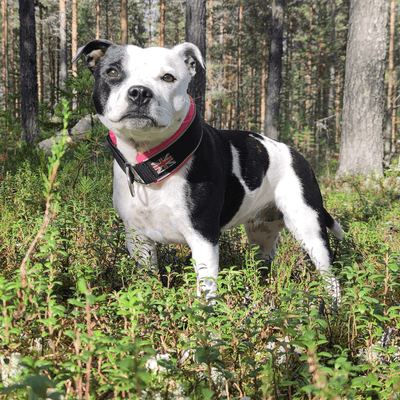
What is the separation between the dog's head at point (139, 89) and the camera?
90.1 inches

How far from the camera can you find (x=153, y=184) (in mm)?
2680

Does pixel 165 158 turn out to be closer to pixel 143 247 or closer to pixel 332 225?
pixel 143 247

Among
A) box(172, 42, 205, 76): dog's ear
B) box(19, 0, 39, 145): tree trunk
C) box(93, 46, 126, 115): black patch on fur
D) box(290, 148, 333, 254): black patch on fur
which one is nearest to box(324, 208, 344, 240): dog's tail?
box(290, 148, 333, 254): black patch on fur

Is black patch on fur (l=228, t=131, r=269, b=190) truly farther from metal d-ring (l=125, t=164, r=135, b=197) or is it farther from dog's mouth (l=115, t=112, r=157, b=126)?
dog's mouth (l=115, t=112, r=157, b=126)

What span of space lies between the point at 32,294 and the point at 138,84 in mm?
1397

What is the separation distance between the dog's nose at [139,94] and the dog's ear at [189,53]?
2.50ft

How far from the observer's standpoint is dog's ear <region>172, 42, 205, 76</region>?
2.89 meters

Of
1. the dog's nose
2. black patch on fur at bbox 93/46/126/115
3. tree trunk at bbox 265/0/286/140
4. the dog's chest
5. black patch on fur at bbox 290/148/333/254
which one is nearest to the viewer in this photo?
the dog's nose

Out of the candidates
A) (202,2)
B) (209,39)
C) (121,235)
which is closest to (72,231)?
(121,235)

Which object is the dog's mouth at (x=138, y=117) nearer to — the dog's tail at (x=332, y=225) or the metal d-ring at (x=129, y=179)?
the metal d-ring at (x=129, y=179)

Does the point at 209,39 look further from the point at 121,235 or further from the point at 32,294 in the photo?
the point at 32,294

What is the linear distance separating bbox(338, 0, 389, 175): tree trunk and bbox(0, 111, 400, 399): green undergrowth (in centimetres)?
264

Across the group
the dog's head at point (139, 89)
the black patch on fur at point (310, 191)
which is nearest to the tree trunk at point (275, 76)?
the black patch on fur at point (310, 191)

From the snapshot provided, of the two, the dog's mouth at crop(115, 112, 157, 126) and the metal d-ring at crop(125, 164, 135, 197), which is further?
the metal d-ring at crop(125, 164, 135, 197)
